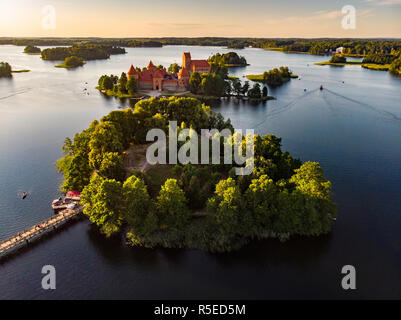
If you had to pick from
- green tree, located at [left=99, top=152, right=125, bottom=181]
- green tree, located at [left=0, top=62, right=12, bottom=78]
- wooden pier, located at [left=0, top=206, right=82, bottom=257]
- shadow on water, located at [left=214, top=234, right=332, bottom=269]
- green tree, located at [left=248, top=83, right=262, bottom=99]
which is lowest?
shadow on water, located at [left=214, top=234, right=332, bottom=269]

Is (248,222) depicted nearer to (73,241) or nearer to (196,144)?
(196,144)

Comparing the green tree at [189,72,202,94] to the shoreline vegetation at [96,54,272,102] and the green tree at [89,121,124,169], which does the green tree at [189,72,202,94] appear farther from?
the green tree at [89,121,124,169]

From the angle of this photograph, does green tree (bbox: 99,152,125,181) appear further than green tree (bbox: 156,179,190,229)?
Yes

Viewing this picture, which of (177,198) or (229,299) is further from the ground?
(177,198)

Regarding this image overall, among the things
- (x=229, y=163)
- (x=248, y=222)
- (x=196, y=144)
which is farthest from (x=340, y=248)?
(x=196, y=144)

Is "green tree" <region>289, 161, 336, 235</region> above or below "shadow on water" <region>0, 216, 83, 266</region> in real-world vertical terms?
above

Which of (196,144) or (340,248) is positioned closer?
(340,248)

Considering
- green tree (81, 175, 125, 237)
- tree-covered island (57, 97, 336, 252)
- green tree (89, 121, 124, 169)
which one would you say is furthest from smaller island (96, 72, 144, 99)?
green tree (81, 175, 125, 237)

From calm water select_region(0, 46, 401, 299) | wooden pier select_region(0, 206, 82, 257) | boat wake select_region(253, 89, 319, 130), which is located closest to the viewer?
calm water select_region(0, 46, 401, 299)
